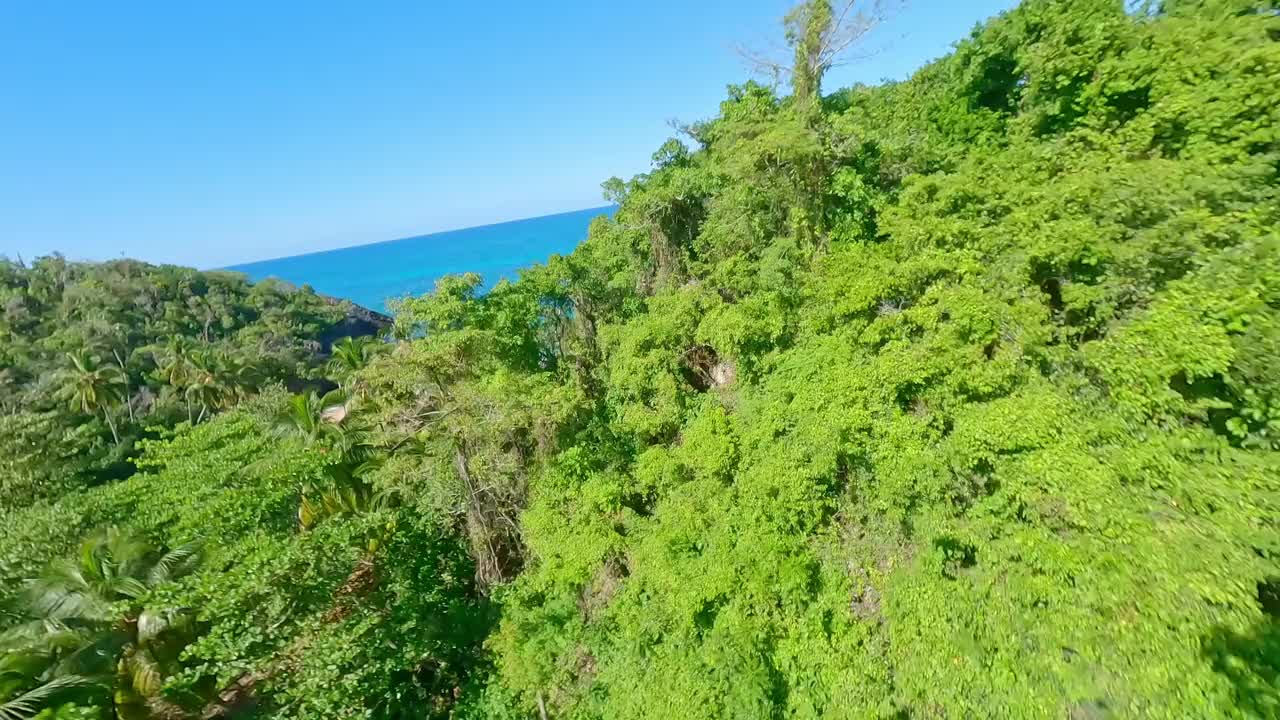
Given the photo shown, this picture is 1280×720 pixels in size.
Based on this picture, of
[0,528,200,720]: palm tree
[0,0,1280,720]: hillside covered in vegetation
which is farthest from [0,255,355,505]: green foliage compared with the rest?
[0,528,200,720]: palm tree

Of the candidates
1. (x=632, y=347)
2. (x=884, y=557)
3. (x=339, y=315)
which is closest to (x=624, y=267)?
(x=632, y=347)

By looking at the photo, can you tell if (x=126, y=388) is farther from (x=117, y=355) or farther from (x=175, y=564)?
(x=175, y=564)

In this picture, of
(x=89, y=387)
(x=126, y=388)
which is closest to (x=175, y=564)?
(x=89, y=387)

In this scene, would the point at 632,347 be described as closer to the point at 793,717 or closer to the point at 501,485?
the point at 501,485

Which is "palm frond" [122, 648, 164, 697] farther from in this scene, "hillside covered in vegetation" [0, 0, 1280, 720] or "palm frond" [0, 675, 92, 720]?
"palm frond" [0, 675, 92, 720]

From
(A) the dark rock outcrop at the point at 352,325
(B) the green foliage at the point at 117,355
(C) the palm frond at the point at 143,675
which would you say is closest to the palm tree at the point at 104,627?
(C) the palm frond at the point at 143,675

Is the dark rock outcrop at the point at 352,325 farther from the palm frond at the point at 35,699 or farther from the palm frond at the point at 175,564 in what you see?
the palm frond at the point at 35,699

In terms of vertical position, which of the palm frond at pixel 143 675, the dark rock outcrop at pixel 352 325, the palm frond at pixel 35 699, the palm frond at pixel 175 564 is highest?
the palm frond at pixel 175 564
